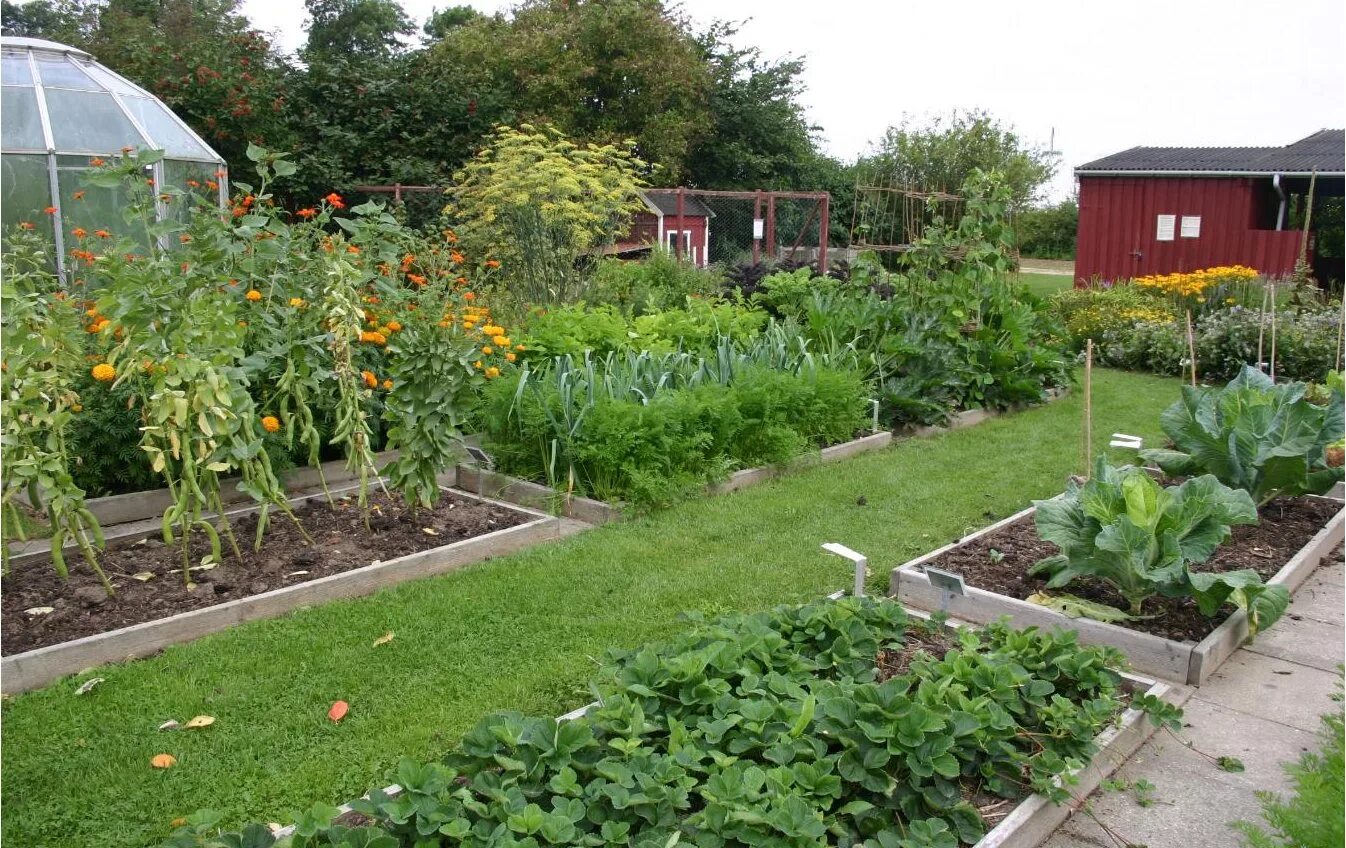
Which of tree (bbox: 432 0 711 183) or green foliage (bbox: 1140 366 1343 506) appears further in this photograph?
tree (bbox: 432 0 711 183)

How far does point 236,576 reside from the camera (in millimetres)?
4816

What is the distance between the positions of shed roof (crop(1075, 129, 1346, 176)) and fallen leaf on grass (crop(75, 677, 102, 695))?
19205mm

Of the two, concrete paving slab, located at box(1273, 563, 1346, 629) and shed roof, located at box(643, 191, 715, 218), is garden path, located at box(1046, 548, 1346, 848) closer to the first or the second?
concrete paving slab, located at box(1273, 563, 1346, 629)

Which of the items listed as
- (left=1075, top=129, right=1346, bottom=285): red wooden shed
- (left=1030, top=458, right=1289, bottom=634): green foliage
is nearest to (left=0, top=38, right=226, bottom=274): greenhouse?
(left=1030, top=458, right=1289, bottom=634): green foliage

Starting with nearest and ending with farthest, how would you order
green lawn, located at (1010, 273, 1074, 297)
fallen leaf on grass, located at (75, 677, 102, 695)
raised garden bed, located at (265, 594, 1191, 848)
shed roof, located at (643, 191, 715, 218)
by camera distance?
raised garden bed, located at (265, 594, 1191, 848) → fallen leaf on grass, located at (75, 677, 102, 695) → shed roof, located at (643, 191, 715, 218) → green lawn, located at (1010, 273, 1074, 297)

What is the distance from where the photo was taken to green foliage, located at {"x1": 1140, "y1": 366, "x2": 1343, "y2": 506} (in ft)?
17.9

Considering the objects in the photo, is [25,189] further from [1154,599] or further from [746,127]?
[746,127]

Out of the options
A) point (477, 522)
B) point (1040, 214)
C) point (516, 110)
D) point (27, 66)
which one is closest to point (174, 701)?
point (477, 522)

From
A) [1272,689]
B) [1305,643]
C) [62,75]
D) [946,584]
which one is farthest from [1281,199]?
[62,75]

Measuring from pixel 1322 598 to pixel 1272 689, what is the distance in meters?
1.32

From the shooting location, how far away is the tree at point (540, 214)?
31.8ft

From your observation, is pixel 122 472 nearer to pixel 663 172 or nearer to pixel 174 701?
pixel 174 701

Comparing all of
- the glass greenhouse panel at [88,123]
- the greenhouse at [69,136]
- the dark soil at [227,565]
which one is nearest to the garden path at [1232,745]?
the dark soil at [227,565]

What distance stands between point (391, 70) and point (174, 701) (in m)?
18.3
